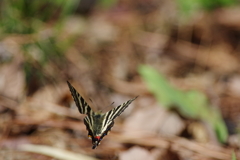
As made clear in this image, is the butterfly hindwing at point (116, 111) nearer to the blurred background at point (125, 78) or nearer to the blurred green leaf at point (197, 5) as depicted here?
the blurred background at point (125, 78)

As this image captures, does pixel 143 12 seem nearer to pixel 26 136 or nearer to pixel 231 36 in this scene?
pixel 231 36

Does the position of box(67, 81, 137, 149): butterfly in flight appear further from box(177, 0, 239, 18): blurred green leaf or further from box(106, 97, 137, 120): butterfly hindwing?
A: box(177, 0, 239, 18): blurred green leaf

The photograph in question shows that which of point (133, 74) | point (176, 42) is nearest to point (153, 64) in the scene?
point (133, 74)

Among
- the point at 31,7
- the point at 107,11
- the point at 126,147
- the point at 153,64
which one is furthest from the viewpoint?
the point at 107,11

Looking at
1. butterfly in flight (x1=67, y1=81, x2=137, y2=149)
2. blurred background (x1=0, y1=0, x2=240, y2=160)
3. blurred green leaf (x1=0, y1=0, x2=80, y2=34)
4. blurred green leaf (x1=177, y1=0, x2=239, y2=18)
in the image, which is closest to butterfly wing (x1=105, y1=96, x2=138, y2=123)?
butterfly in flight (x1=67, y1=81, x2=137, y2=149)

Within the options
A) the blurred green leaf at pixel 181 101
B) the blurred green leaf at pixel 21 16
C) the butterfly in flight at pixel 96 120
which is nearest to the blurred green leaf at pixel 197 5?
the blurred green leaf at pixel 21 16

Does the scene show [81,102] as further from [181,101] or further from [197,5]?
[197,5]
